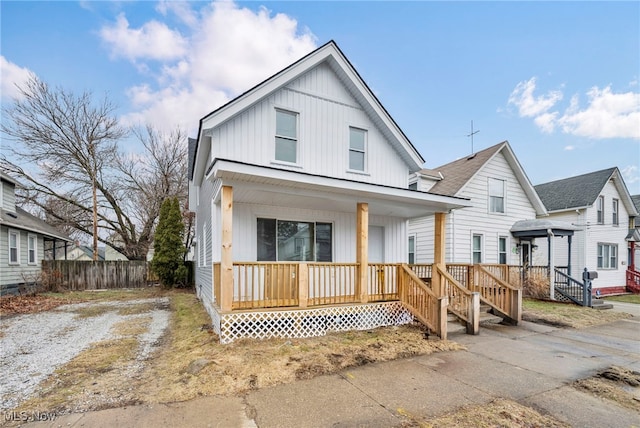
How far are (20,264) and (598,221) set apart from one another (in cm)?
2892

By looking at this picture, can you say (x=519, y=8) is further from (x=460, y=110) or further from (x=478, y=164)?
(x=460, y=110)

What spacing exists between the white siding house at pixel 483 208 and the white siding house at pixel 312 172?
12.3ft

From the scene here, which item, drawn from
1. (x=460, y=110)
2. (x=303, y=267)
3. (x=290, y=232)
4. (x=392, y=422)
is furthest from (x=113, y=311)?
(x=460, y=110)

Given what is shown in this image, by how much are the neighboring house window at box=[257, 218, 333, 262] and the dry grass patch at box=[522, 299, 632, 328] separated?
6495mm

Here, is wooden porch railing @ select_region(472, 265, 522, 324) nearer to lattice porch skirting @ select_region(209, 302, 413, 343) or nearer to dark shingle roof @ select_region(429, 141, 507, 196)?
lattice porch skirting @ select_region(209, 302, 413, 343)

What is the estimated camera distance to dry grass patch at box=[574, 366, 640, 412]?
4.07m

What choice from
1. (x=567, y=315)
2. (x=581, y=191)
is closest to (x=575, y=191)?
(x=581, y=191)

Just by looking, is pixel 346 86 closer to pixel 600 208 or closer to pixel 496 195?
pixel 496 195

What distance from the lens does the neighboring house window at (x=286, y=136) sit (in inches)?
341

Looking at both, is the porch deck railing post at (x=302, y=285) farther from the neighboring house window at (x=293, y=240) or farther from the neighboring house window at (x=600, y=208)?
the neighboring house window at (x=600, y=208)

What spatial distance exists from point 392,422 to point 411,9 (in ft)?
43.1

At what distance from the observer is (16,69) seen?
17.2m

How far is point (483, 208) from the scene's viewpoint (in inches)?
548

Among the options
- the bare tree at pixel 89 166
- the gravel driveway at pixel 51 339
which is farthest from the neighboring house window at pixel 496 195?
the bare tree at pixel 89 166
